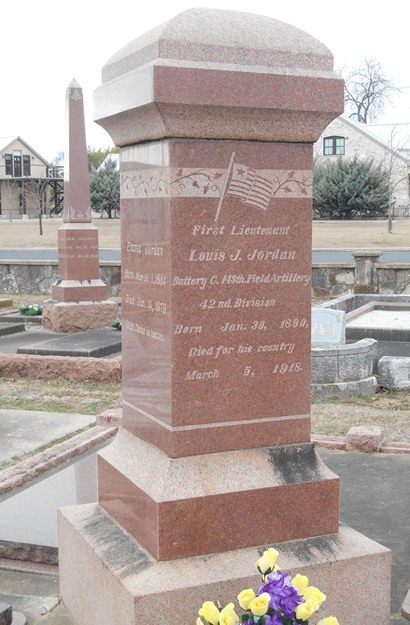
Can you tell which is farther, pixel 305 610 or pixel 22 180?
pixel 22 180

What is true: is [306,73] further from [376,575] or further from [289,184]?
[376,575]

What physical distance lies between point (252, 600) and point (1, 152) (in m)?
64.5

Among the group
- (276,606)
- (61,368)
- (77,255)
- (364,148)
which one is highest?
(364,148)

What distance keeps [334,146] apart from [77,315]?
3758 cm

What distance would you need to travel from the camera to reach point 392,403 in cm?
915

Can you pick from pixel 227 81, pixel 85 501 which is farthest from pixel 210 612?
pixel 85 501

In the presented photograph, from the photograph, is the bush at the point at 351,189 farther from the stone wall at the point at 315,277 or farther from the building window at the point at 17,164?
the building window at the point at 17,164

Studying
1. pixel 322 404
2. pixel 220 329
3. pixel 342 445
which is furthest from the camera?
pixel 322 404

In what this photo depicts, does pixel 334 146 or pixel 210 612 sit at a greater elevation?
pixel 334 146

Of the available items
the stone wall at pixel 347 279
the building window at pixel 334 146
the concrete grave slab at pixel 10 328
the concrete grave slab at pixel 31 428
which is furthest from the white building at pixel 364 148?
the concrete grave slab at pixel 31 428

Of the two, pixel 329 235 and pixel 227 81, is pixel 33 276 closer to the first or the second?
pixel 329 235

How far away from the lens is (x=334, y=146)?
162 feet

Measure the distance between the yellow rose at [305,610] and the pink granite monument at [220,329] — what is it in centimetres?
58

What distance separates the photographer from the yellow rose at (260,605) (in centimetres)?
290
